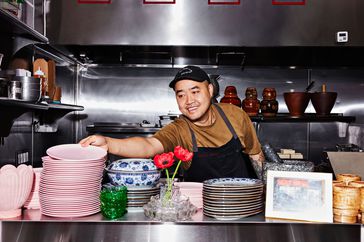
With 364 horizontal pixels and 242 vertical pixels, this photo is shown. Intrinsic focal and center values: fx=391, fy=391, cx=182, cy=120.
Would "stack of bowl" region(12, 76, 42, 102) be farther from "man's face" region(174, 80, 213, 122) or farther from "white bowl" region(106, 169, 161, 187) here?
"white bowl" region(106, 169, 161, 187)

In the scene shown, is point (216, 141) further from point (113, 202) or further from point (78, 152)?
point (113, 202)

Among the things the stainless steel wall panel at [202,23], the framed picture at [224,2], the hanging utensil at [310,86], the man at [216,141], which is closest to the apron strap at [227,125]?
the man at [216,141]

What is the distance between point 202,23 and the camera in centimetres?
328

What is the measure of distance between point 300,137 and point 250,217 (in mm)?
2814

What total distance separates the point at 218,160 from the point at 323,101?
138 cm

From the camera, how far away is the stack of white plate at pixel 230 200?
1505 millimetres

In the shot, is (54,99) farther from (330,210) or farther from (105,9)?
(330,210)

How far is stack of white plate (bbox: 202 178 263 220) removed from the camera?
1.50 m

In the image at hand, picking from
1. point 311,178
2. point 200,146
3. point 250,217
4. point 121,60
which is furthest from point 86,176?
point 121,60

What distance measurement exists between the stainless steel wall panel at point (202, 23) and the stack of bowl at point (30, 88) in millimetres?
1014

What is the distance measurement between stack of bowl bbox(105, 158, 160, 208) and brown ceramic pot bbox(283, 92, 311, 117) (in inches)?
89.6

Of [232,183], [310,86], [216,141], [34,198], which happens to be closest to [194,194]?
[232,183]

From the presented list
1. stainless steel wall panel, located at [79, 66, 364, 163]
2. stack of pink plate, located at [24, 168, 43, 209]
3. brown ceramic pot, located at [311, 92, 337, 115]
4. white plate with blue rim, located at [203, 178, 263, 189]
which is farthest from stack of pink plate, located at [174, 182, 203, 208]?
stainless steel wall panel, located at [79, 66, 364, 163]

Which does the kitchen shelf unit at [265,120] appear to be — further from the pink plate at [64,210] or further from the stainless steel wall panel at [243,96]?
the pink plate at [64,210]
